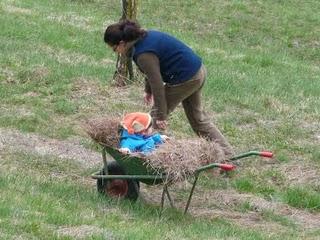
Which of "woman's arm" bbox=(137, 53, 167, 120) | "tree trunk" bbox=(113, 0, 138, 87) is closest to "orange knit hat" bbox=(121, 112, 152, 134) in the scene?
"woman's arm" bbox=(137, 53, 167, 120)

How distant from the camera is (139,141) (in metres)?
7.55

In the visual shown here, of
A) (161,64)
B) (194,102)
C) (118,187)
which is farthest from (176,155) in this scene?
(194,102)

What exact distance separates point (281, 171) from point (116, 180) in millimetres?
2527

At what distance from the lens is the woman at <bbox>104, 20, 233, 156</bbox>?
773cm

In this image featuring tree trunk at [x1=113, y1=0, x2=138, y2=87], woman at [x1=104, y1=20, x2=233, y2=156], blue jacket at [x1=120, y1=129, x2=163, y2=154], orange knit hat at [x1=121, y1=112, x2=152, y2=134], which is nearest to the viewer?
blue jacket at [x1=120, y1=129, x2=163, y2=154]

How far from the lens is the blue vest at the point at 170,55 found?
25.7 feet

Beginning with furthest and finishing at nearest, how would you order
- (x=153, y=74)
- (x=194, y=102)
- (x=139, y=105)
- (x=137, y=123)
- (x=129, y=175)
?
1. (x=139, y=105)
2. (x=194, y=102)
3. (x=153, y=74)
4. (x=137, y=123)
5. (x=129, y=175)

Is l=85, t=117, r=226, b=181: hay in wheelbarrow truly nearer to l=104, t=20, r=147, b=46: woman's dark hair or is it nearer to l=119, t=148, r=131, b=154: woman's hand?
l=119, t=148, r=131, b=154: woman's hand

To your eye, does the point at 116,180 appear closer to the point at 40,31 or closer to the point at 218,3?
the point at 40,31

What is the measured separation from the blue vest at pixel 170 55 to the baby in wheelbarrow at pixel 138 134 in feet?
2.17

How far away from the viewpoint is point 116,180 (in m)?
7.83

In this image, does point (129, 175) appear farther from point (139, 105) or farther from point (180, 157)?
point (139, 105)

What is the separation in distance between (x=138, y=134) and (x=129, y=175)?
1.40 ft

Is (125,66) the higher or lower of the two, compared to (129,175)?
lower
